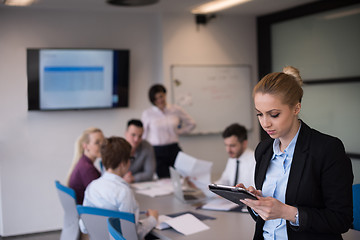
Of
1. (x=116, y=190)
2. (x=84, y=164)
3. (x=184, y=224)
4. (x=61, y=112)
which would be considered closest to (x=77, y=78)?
(x=61, y=112)

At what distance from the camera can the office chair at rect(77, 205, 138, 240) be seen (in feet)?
8.22

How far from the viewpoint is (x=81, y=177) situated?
368cm

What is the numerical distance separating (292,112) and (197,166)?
191 centimetres

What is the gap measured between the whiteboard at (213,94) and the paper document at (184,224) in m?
3.37

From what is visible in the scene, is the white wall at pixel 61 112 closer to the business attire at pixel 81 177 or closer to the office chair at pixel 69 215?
the business attire at pixel 81 177

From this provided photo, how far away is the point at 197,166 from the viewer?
353 cm

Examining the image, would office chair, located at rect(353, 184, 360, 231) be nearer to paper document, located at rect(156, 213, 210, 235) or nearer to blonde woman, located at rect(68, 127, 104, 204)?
paper document, located at rect(156, 213, 210, 235)

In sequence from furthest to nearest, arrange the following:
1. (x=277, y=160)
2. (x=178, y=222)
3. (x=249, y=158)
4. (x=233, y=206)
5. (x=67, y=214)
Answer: (x=249, y=158), (x=67, y=214), (x=233, y=206), (x=178, y=222), (x=277, y=160)

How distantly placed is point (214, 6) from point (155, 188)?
2850 mm

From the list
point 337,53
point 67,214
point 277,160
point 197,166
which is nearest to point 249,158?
point 197,166

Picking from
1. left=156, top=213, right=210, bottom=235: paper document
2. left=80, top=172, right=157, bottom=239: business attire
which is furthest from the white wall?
left=156, top=213, right=210, bottom=235: paper document

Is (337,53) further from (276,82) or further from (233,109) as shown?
(276,82)

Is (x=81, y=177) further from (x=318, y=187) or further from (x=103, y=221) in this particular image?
(x=318, y=187)

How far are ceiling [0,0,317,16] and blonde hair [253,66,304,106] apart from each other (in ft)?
12.7
